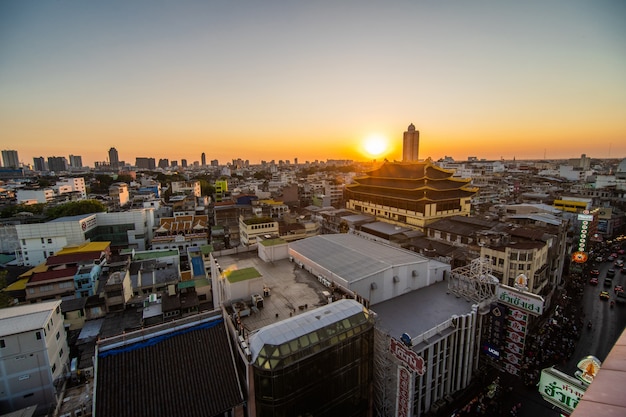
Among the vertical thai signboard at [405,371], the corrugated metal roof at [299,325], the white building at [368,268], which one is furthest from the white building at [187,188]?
the vertical thai signboard at [405,371]

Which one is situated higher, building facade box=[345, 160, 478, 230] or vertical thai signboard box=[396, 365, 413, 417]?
building facade box=[345, 160, 478, 230]

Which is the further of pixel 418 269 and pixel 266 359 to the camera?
pixel 418 269

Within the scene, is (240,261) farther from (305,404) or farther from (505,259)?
(505,259)

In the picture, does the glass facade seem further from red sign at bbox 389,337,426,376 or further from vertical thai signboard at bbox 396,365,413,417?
vertical thai signboard at bbox 396,365,413,417

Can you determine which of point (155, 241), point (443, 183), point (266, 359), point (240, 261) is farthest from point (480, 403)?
point (155, 241)

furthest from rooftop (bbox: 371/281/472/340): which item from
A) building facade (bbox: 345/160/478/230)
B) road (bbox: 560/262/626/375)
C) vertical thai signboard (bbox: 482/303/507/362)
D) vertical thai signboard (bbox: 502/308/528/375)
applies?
building facade (bbox: 345/160/478/230)

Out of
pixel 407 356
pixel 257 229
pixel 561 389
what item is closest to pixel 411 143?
pixel 257 229
